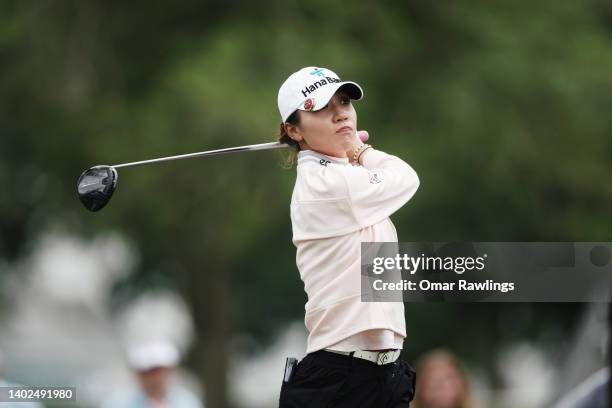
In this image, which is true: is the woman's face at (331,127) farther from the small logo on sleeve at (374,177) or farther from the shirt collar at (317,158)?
the small logo on sleeve at (374,177)

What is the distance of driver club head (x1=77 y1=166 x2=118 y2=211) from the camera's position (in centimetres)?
502

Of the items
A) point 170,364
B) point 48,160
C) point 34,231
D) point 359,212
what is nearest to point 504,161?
point 48,160

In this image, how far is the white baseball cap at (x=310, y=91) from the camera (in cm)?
479

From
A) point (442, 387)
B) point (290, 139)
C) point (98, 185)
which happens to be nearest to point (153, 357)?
point (442, 387)

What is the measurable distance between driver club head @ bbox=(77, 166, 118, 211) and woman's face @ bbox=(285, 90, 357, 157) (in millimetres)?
755

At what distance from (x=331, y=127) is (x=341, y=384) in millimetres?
892

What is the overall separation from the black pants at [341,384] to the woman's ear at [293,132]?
2.52 feet

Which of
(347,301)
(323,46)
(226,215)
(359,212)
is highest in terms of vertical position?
(323,46)

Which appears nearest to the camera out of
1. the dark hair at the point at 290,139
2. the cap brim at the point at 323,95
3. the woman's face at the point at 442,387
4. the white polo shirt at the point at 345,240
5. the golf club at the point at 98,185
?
the white polo shirt at the point at 345,240

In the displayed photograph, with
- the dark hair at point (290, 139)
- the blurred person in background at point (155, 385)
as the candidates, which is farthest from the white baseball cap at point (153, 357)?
the dark hair at point (290, 139)

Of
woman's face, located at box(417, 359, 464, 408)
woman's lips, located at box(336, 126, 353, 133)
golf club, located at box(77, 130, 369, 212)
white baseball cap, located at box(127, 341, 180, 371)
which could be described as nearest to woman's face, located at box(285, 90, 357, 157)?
woman's lips, located at box(336, 126, 353, 133)

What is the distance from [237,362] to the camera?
81.8 ft

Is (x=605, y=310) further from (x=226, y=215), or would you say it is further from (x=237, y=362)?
(x=237, y=362)

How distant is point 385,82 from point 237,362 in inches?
375
